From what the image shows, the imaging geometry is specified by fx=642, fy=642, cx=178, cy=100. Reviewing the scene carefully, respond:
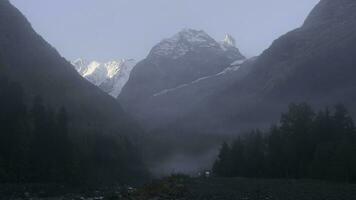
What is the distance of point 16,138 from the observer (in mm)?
105562

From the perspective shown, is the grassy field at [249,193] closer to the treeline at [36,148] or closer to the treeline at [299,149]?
the treeline at [299,149]

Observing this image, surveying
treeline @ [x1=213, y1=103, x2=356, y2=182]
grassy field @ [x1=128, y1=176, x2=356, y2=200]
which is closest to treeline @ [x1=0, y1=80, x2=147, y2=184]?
treeline @ [x1=213, y1=103, x2=356, y2=182]

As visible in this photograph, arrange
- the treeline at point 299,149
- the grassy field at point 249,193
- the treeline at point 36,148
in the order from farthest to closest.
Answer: the treeline at point 36,148
the treeline at point 299,149
the grassy field at point 249,193

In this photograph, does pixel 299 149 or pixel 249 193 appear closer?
pixel 249 193

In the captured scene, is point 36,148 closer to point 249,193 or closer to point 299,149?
point 299,149

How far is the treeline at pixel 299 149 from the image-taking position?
9794 centimetres

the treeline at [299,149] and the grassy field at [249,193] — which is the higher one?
the treeline at [299,149]

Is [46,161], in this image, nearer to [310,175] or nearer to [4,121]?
[4,121]

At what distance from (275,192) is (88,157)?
258 feet

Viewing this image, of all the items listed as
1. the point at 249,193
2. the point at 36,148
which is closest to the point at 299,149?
the point at 36,148

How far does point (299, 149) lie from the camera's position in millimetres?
114438

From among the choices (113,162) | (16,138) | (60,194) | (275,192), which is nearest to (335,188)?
(275,192)

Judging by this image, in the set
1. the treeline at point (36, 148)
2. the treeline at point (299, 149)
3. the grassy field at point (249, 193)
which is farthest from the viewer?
the treeline at point (36, 148)

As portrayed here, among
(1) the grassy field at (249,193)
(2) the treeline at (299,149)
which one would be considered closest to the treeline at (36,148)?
(2) the treeline at (299,149)
